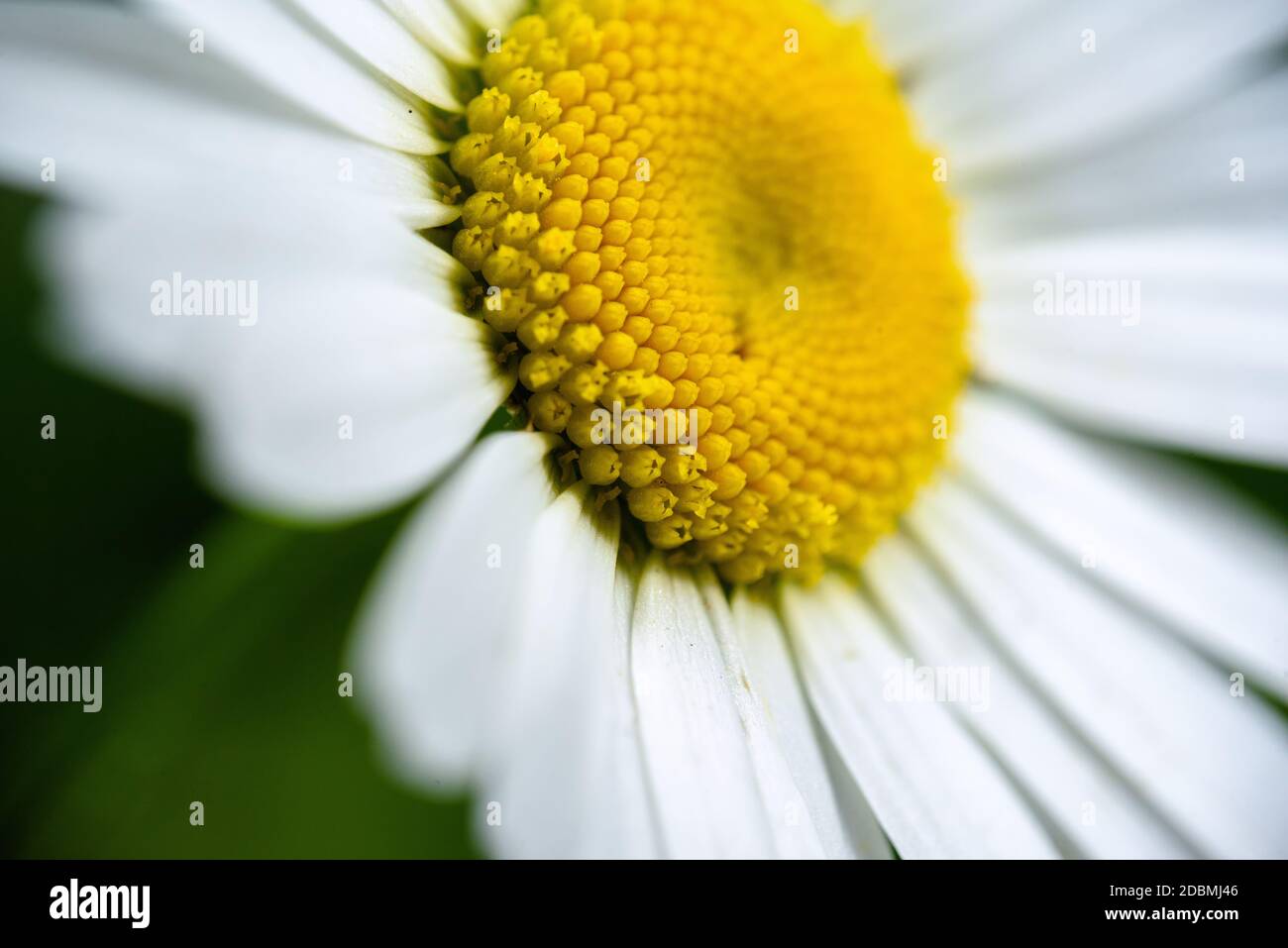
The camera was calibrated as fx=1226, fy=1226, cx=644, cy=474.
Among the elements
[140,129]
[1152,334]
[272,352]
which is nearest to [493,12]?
[140,129]

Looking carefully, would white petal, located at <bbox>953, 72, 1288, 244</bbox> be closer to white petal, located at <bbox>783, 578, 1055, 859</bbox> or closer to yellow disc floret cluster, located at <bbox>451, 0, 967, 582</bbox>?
yellow disc floret cluster, located at <bbox>451, 0, 967, 582</bbox>

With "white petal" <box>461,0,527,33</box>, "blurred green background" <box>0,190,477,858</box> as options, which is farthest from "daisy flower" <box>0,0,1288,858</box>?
"blurred green background" <box>0,190,477,858</box>

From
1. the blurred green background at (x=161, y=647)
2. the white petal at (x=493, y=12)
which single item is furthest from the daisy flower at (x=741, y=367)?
the blurred green background at (x=161, y=647)

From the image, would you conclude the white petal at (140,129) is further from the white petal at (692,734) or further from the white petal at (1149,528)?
the white petal at (1149,528)

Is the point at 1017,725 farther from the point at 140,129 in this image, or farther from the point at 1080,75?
the point at 140,129

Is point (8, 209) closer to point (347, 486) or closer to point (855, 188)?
point (347, 486)
